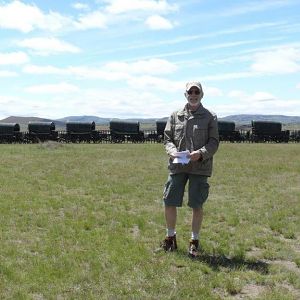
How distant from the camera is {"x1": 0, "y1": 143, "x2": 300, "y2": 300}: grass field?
17.1ft

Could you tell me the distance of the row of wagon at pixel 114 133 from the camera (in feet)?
134

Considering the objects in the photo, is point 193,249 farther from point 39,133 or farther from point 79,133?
point 39,133

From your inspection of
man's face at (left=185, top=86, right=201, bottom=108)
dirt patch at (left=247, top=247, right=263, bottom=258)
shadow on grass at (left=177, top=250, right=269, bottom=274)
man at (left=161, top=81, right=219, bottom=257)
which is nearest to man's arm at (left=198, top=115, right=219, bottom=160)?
man at (left=161, top=81, right=219, bottom=257)

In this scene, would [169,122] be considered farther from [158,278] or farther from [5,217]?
[5,217]

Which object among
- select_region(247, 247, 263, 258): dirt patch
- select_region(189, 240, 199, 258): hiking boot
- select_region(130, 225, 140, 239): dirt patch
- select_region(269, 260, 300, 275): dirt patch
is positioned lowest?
select_region(269, 260, 300, 275): dirt patch

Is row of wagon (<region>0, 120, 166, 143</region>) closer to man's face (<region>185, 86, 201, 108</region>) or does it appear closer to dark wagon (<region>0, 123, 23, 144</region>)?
dark wagon (<region>0, 123, 23, 144</region>)

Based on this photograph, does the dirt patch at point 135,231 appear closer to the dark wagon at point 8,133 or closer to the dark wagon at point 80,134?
the dark wagon at point 80,134

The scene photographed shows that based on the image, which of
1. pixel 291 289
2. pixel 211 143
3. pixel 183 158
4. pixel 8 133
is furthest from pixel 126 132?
pixel 291 289

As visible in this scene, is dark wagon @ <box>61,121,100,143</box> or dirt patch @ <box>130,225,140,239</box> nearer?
dirt patch @ <box>130,225,140,239</box>

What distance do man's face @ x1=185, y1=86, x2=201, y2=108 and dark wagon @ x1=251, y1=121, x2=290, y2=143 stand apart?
38.4m

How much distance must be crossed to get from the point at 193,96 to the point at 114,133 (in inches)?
1419

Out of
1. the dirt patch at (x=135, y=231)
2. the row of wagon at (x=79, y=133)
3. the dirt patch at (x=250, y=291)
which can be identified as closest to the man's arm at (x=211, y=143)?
the dirt patch at (x=250, y=291)

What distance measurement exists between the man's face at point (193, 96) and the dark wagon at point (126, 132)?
35.5 metres

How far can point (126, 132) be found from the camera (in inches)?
1667
